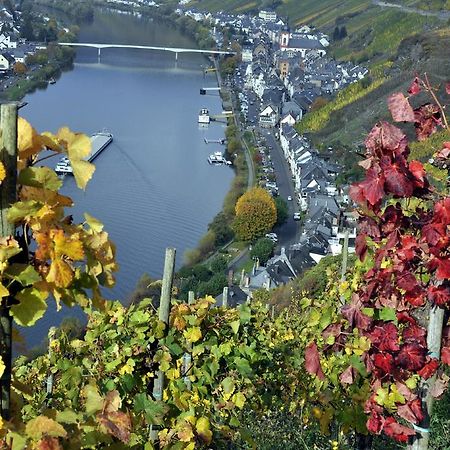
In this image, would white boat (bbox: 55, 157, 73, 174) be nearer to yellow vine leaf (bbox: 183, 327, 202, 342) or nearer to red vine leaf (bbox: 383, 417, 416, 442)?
yellow vine leaf (bbox: 183, 327, 202, 342)

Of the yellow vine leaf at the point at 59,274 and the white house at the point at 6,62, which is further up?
the yellow vine leaf at the point at 59,274

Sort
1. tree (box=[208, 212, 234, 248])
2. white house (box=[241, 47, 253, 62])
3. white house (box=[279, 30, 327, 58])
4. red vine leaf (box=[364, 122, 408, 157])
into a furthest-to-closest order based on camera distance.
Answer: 1. white house (box=[279, 30, 327, 58])
2. white house (box=[241, 47, 253, 62])
3. tree (box=[208, 212, 234, 248])
4. red vine leaf (box=[364, 122, 408, 157])

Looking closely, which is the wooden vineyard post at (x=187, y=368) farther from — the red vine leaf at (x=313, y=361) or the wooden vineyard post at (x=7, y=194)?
the wooden vineyard post at (x=7, y=194)

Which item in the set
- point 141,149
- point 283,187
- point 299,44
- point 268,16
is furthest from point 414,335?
point 268,16

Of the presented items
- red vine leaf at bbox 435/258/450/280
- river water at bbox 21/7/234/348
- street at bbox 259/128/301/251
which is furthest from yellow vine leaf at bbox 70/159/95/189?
street at bbox 259/128/301/251

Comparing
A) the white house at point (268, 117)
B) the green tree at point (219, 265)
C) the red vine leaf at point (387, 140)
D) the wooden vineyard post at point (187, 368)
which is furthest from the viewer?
the white house at point (268, 117)

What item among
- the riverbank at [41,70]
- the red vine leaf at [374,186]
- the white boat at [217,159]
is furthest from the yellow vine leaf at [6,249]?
the riverbank at [41,70]
